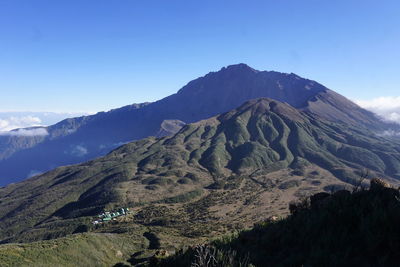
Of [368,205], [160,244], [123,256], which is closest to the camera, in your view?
[368,205]

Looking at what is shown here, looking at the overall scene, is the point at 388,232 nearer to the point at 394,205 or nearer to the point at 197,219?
the point at 394,205

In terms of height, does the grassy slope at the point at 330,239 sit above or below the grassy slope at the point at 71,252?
above

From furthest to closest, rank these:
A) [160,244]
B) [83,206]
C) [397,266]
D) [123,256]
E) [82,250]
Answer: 1. [83,206]
2. [160,244]
3. [123,256]
4. [82,250]
5. [397,266]

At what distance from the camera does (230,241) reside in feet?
75.7

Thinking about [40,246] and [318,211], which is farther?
[40,246]

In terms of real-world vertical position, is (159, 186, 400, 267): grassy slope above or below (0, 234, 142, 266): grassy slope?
above

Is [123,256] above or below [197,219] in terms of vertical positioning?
Result: above

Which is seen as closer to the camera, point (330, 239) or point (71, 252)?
point (330, 239)

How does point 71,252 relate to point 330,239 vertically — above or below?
below

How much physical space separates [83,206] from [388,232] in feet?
678

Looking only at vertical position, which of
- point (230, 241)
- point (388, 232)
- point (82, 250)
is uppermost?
point (388, 232)

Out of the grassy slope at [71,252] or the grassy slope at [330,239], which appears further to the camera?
the grassy slope at [71,252]

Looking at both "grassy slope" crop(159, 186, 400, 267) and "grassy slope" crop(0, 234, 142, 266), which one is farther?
"grassy slope" crop(0, 234, 142, 266)

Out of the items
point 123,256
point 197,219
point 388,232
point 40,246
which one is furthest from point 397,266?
point 197,219
